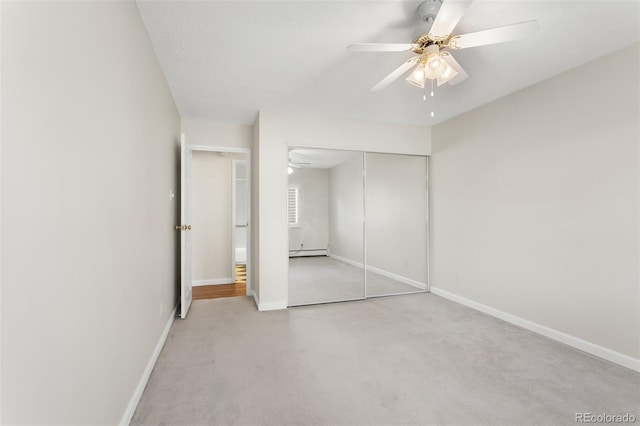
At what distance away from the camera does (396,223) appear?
434 centimetres

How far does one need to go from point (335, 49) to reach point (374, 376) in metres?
2.48

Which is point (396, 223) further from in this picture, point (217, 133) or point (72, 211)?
point (72, 211)

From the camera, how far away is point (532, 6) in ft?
6.08

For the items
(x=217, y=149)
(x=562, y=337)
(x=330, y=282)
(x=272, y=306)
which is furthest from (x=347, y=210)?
(x=562, y=337)

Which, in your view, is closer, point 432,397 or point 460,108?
point 432,397

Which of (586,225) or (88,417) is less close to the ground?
(586,225)

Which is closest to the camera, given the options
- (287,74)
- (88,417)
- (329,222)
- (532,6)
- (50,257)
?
(50,257)

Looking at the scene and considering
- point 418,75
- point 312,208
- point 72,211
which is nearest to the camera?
point 72,211

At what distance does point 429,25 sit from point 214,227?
417cm

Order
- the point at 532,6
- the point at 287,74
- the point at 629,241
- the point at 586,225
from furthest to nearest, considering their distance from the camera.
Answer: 1. the point at 287,74
2. the point at 586,225
3. the point at 629,241
4. the point at 532,6

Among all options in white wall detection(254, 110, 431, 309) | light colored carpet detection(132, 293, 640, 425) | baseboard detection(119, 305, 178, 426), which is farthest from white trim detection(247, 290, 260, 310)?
baseboard detection(119, 305, 178, 426)

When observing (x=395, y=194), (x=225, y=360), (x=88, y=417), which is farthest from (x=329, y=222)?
(x=88, y=417)

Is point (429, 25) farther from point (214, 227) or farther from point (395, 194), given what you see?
point (214, 227)

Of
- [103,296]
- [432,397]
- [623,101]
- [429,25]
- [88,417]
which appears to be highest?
[429,25]
